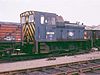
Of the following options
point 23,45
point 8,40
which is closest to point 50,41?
point 23,45

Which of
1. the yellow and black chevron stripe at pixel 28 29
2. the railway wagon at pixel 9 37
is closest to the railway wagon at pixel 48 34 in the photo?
the yellow and black chevron stripe at pixel 28 29

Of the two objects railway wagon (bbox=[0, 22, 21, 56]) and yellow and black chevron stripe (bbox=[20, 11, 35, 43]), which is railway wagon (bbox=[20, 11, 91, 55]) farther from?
railway wagon (bbox=[0, 22, 21, 56])

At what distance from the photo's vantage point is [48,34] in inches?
757

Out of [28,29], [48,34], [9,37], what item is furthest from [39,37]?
[9,37]

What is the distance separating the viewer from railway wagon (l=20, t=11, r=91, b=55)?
18344mm

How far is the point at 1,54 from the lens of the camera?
53.9ft

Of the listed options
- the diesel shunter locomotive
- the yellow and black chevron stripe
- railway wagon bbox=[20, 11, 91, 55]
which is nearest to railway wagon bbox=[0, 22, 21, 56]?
the diesel shunter locomotive

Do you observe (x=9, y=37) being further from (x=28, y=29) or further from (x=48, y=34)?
(x=48, y=34)

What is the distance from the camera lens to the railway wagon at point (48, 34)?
18.3 m

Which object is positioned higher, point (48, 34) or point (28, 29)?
point (28, 29)

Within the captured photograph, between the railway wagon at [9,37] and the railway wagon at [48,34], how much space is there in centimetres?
88

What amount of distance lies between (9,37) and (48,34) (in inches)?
143

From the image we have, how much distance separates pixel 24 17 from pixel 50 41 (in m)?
2.98

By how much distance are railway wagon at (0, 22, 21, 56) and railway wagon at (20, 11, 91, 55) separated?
0.88 meters
